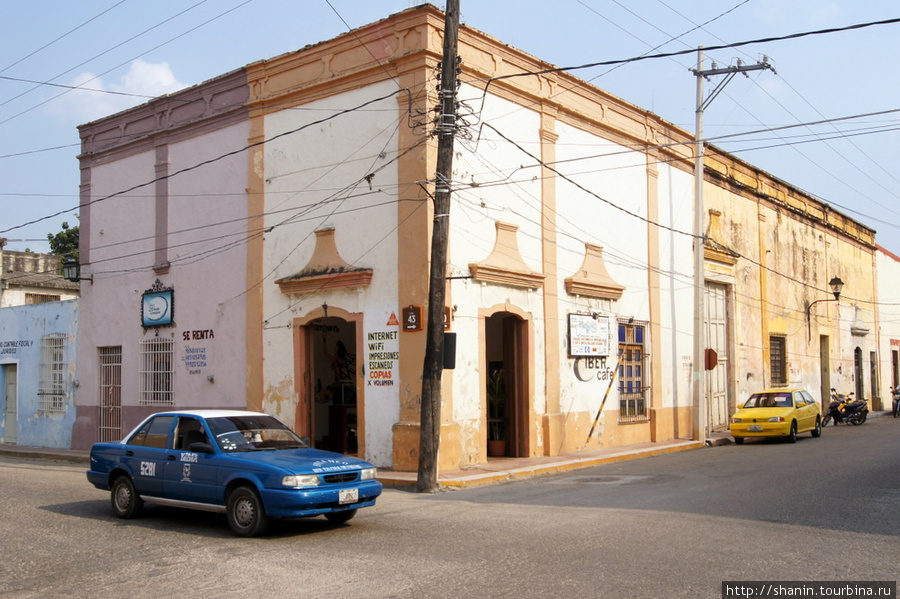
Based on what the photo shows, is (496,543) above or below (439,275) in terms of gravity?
below

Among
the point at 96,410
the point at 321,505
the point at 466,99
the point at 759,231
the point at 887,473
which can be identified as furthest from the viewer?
the point at 759,231

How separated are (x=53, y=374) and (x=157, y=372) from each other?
16.6ft

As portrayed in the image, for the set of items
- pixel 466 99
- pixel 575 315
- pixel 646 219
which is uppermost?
pixel 466 99

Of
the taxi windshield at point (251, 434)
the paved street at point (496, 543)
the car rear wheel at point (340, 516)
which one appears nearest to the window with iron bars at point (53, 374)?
the paved street at point (496, 543)

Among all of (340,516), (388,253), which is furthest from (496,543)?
(388,253)

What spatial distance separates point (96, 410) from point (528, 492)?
1442cm

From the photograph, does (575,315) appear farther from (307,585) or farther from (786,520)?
(307,585)

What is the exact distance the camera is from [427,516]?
11.3 m

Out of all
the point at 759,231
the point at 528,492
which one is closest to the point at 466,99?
the point at 528,492

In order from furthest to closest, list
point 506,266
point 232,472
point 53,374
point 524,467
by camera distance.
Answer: point 53,374
point 506,266
point 524,467
point 232,472

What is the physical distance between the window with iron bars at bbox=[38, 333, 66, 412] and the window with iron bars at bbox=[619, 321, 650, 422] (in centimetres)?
1566

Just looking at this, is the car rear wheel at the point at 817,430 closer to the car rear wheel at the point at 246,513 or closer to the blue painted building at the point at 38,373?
the car rear wheel at the point at 246,513

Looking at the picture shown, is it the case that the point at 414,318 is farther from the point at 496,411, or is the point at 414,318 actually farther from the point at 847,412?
the point at 847,412

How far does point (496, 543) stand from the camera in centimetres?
906
